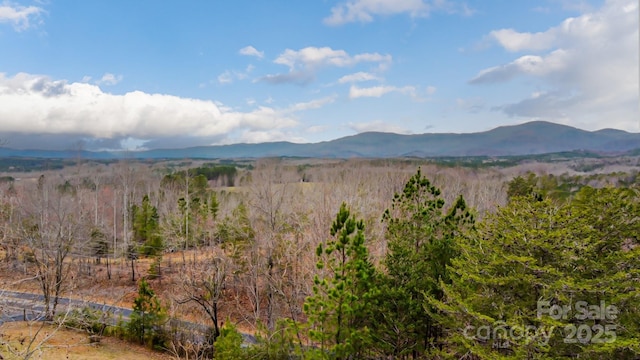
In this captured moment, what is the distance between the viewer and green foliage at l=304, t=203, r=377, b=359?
10036mm

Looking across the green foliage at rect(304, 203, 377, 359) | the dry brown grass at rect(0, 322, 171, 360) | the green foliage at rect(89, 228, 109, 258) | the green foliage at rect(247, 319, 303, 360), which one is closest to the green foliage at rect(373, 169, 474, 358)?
the green foliage at rect(304, 203, 377, 359)

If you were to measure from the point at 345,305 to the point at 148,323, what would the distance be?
14148mm

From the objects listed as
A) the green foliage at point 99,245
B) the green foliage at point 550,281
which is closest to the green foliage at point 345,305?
the green foliage at point 550,281

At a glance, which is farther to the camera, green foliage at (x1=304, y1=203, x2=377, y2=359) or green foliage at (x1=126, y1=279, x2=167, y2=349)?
green foliage at (x1=126, y1=279, x2=167, y2=349)

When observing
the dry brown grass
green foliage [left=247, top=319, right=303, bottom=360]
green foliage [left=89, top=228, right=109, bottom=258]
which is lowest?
the dry brown grass

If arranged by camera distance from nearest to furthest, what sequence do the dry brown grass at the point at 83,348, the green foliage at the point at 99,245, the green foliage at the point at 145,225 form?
1. the dry brown grass at the point at 83,348
2. the green foliage at the point at 99,245
3. the green foliage at the point at 145,225

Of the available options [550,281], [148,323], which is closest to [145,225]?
[148,323]

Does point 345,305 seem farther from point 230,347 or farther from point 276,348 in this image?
point 230,347

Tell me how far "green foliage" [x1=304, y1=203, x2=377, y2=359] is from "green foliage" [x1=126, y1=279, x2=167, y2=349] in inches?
478

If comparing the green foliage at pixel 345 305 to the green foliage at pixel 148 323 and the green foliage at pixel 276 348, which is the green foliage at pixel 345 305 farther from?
the green foliage at pixel 148 323

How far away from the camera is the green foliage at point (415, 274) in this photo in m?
10.6

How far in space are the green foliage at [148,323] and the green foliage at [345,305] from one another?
12.2 metres

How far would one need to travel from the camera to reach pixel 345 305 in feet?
32.6

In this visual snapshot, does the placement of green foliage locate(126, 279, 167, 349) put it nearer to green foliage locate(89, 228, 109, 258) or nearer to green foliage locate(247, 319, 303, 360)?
green foliage locate(247, 319, 303, 360)
